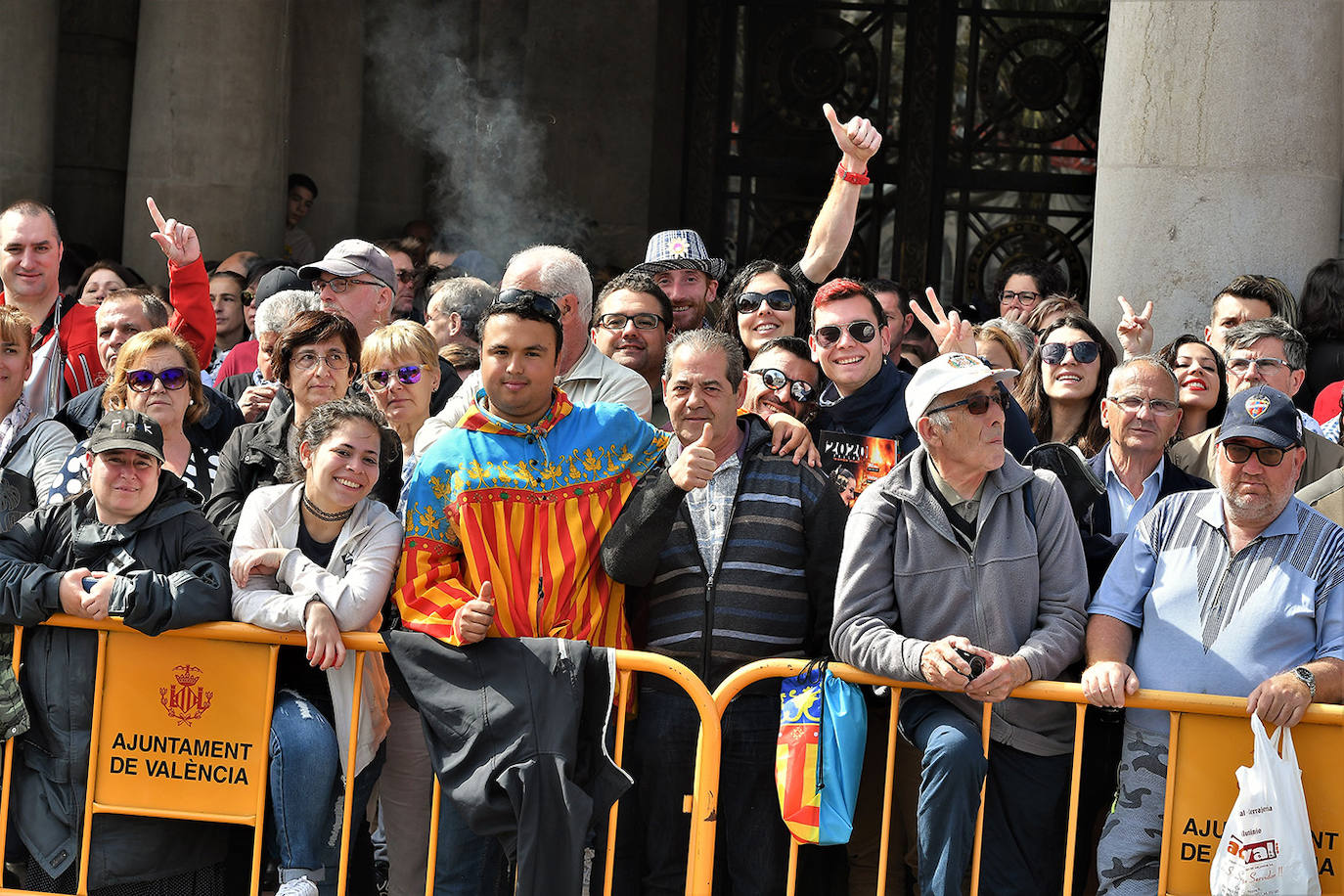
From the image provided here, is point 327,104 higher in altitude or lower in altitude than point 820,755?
higher

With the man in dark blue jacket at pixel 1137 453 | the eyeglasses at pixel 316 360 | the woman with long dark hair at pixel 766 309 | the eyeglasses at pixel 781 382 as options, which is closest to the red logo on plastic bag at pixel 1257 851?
the man in dark blue jacket at pixel 1137 453

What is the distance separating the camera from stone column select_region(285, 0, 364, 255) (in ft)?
46.6

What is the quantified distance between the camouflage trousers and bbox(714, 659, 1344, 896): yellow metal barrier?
59 mm

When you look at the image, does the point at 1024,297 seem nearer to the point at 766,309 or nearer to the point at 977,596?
the point at 766,309

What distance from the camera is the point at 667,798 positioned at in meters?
4.95

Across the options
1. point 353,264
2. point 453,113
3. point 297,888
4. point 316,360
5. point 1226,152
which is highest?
point 453,113

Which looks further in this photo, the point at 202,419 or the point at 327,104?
the point at 327,104

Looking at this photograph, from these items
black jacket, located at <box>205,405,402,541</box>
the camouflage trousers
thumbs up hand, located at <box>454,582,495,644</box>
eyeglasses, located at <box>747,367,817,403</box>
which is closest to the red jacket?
black jacket, located at <box>205,405,402,541</box>

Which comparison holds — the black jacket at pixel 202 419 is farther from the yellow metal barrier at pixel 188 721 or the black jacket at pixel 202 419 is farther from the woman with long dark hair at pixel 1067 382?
the woman with long dark hair at pixel 1067 382

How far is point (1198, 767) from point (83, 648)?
3.36m

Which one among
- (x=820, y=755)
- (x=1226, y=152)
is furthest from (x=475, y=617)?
(x=1226, y=152)

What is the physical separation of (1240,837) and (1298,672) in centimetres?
50

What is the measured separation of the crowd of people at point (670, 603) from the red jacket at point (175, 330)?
179 centimetres

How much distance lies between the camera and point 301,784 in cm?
493
